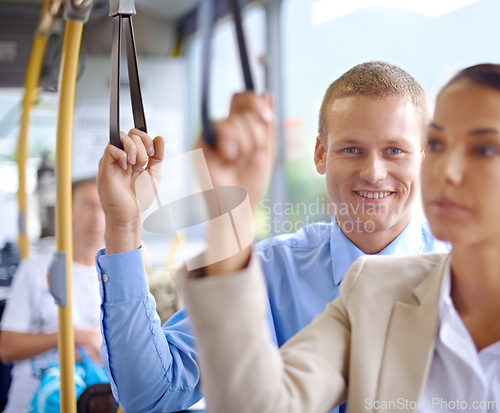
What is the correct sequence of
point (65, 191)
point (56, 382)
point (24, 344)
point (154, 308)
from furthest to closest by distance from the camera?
point (24, 344) → point (56, 382) → point (65, 191) → point (154, 308)

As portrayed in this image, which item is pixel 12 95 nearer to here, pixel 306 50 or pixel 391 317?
pixel 306 50

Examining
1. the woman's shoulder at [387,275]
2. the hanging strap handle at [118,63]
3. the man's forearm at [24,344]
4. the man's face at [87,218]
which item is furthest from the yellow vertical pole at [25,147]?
the woman's shoulder at [387,275]

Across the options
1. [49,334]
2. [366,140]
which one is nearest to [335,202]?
[366,140]

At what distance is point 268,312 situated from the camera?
41.2 inches

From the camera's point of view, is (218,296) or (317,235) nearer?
(218,296)

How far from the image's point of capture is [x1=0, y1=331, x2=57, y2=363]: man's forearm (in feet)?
6.62

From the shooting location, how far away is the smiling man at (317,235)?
92cm

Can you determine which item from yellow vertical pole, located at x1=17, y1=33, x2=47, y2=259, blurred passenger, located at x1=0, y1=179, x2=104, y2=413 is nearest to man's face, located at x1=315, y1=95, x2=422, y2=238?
blurred passenger, located at x1=0, y1=179, x2=104, y2=413

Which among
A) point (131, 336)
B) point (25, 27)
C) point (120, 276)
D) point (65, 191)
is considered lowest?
point (131, 336)

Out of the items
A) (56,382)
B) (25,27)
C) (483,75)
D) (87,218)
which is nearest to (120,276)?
(483,75)

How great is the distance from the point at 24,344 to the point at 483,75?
183 centimetres

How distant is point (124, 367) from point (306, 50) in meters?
2.54

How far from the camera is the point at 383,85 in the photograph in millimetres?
917

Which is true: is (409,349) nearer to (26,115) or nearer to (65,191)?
(65,191)
